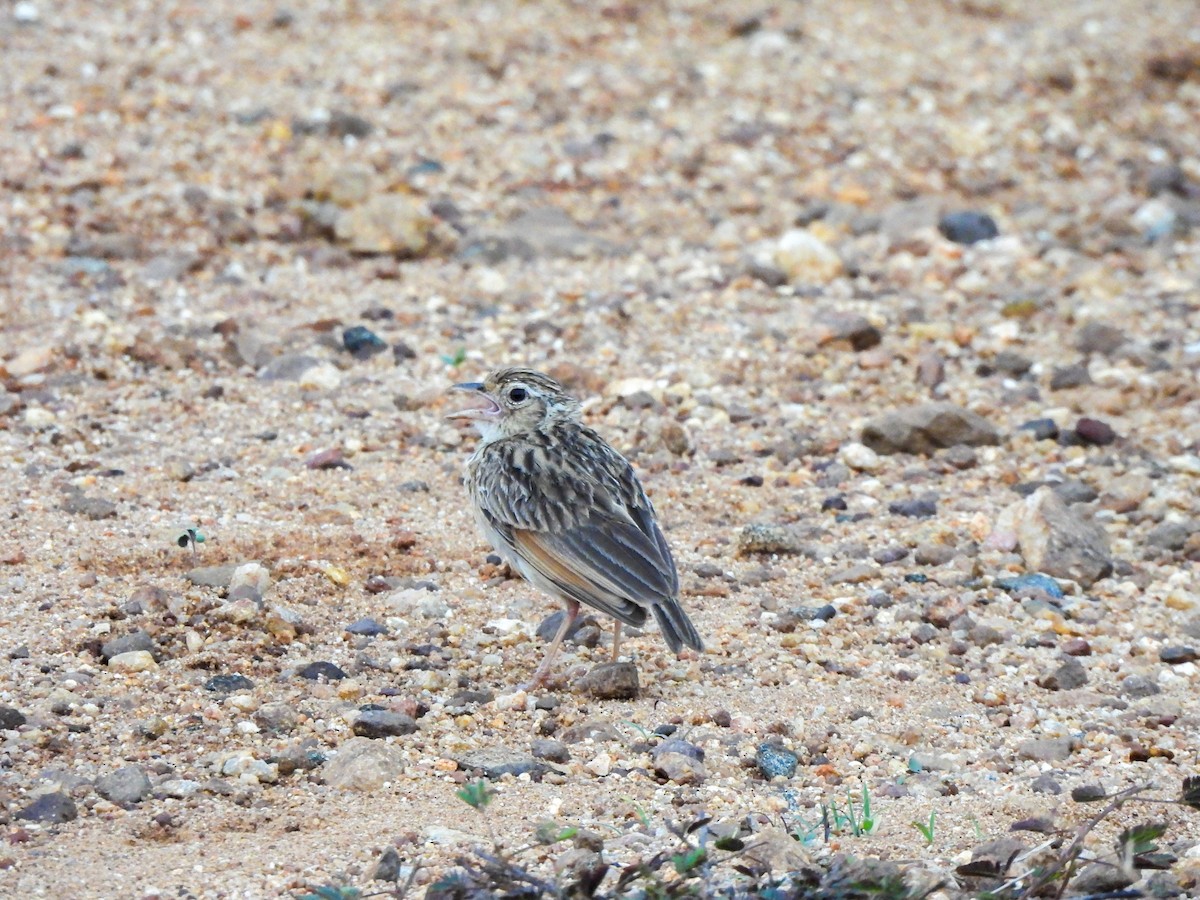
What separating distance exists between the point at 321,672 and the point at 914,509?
131 inches

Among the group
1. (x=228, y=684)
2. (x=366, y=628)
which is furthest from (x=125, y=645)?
(x=366, y=628)

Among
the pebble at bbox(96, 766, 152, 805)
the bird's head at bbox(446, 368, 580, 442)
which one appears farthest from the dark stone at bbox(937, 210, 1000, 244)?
the pebble at bbox(96, 766, 152, 805)

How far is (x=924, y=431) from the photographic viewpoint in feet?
29.2

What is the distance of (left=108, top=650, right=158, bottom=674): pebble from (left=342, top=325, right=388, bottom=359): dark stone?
11.9ft

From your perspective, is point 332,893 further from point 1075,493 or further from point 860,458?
point 1075,493

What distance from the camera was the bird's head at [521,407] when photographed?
24.5 feet

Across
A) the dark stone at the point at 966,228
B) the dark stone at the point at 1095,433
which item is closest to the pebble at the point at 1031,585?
the dark stone at the point at 1095,433

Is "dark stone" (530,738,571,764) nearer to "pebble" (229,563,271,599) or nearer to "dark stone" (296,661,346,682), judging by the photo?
"dark stone" (296,661,346,682)

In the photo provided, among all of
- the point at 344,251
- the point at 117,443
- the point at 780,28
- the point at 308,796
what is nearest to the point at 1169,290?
the point at 780,28

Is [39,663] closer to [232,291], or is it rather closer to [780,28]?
[232,291]

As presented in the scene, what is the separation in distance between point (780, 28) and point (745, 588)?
804cm

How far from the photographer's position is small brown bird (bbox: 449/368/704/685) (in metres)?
6.37

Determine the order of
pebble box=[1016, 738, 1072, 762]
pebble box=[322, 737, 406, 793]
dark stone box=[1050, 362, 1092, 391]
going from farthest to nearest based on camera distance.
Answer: dark stone box=[1050, 362, 1092, 391]
pebble box=[1016, 738, 1072, 762]
pebble box=[322, 737, 406, 793]

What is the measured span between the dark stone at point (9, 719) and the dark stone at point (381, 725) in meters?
1.16
